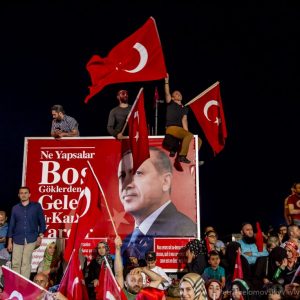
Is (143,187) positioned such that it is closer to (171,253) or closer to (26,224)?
(171,253)

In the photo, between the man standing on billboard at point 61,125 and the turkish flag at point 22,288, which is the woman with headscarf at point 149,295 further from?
the man standing on billboard at point 61,125

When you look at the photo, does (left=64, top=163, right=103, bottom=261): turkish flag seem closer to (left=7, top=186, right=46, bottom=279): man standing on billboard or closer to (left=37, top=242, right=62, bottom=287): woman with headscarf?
(left=37, top=242, right=62, bottom=287): woman with headscarf

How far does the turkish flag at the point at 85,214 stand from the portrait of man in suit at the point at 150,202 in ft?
1.86

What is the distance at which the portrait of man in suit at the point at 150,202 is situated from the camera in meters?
10.6

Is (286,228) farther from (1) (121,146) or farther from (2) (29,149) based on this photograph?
(2) (29,149)

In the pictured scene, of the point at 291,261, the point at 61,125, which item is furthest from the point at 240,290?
the point at 61,125

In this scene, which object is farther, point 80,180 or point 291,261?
point 80,180

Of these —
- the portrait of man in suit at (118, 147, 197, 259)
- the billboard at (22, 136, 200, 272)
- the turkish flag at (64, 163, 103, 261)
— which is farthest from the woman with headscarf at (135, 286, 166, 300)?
the billboard at (22, 136, 200, 272)

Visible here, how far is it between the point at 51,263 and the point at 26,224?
938mm

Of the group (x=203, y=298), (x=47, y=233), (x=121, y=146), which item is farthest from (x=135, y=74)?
(x=203, y=298)

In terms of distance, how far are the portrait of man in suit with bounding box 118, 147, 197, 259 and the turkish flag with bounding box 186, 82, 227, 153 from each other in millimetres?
1812

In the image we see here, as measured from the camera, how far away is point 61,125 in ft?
37.0

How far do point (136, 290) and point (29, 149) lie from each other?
4.53m

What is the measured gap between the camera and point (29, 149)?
36.6 ft
